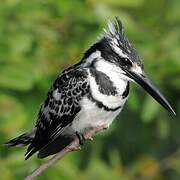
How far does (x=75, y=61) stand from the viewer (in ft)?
22.2

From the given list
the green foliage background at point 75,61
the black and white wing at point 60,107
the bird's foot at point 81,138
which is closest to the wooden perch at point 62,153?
the bird's foot at point 81,138

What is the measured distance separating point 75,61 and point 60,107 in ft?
4.69

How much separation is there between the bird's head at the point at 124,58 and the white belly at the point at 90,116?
205mm

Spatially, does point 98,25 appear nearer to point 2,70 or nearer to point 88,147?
point 2,70

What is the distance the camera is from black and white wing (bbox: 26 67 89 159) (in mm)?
5177

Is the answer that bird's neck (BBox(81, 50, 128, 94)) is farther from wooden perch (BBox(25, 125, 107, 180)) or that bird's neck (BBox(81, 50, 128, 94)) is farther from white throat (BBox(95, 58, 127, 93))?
wooden perch (BBox(25, 125, 107, 180))

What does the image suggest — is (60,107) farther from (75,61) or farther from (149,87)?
(75,61)

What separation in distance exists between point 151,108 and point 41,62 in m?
0.81

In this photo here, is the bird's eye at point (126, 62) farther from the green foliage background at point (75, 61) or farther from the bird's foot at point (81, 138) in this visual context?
the green foliage background at point (75, 61)

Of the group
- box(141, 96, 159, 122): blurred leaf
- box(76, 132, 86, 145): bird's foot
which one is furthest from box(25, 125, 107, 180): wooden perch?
box(141, 96, 159, 122): blurred leaf

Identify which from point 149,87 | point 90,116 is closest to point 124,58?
point 149,87

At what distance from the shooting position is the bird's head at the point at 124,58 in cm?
500

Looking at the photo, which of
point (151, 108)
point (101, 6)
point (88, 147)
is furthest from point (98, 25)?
point (88, 147)

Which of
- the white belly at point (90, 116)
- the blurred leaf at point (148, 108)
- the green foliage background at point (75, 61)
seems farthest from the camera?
the blurred leaf at point (148, 108)
